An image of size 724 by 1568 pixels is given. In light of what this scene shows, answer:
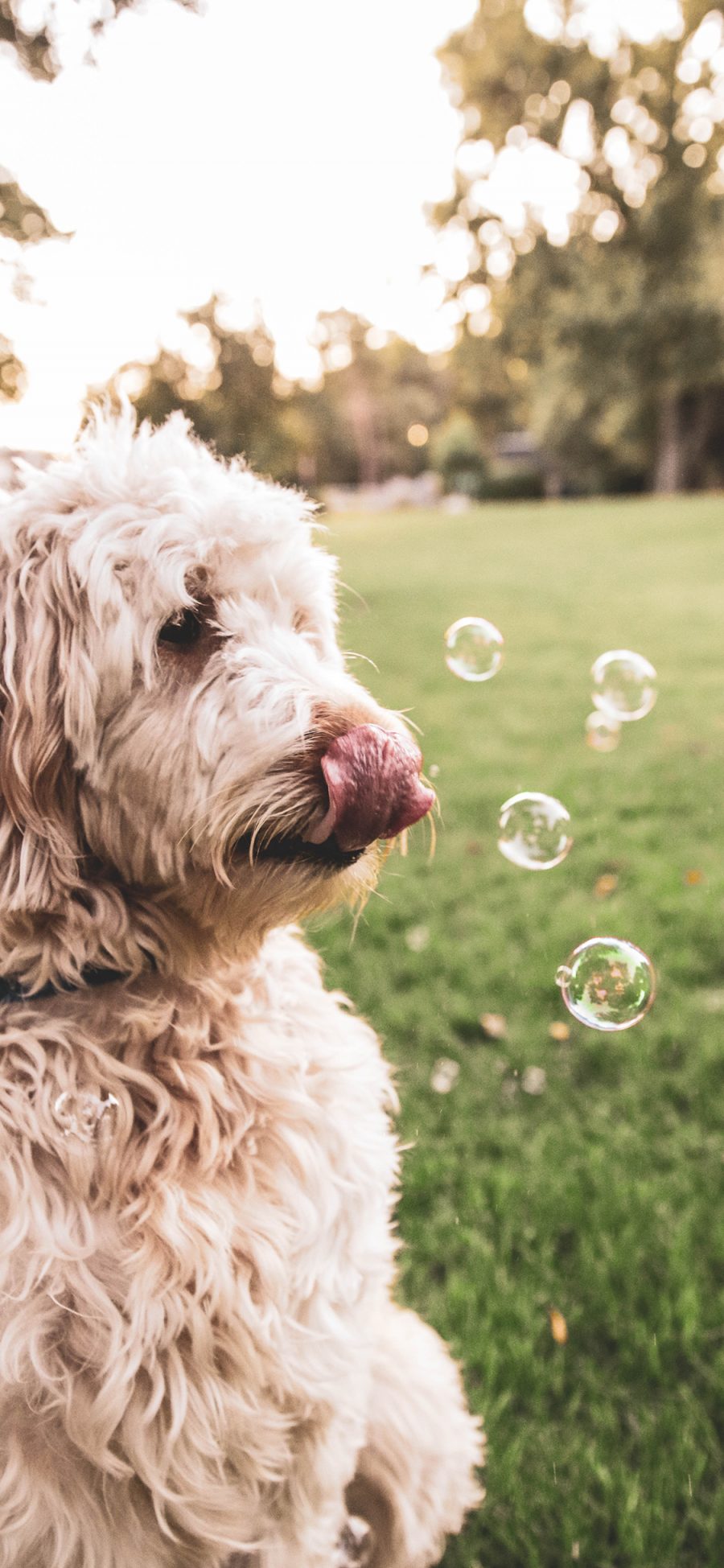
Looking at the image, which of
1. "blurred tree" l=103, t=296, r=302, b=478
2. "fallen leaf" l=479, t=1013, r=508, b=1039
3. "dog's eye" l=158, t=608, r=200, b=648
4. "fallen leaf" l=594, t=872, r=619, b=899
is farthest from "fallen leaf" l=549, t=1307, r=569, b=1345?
"blurred tree" l=103, t=296, r=302, b=478

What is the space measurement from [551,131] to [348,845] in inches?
1287

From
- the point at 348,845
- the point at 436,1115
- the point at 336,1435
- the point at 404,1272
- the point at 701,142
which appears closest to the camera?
the point at 348,845

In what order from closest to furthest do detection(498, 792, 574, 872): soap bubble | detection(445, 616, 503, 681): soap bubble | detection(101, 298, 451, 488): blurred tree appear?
detection(498, 792, 574, 872): soap bubble, detection(445, 616, 503, 681): soap bubble, detection(101, 298, 451, 488): blurred tree

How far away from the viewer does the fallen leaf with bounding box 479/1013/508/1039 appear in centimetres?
348

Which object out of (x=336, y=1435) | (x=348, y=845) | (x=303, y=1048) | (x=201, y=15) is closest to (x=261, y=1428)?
(x=336, y=1435)

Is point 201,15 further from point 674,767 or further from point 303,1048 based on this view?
point 303,1048

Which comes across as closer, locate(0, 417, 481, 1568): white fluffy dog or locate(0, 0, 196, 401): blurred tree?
locate(0, 417, 481, 1568): white fluffy dog

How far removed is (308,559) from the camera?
1747 millimetres

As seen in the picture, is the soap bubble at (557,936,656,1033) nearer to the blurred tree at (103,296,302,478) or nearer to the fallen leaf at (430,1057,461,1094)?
the fallen leaf at (430,1057,461,1094)

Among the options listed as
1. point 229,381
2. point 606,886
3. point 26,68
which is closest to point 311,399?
point 229,381

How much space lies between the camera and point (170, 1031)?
5.41ft

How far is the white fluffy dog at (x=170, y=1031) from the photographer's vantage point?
4.73 feet

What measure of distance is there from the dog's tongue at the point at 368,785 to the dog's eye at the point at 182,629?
33 cm

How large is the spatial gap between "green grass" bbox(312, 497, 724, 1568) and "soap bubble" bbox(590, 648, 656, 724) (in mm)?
805
